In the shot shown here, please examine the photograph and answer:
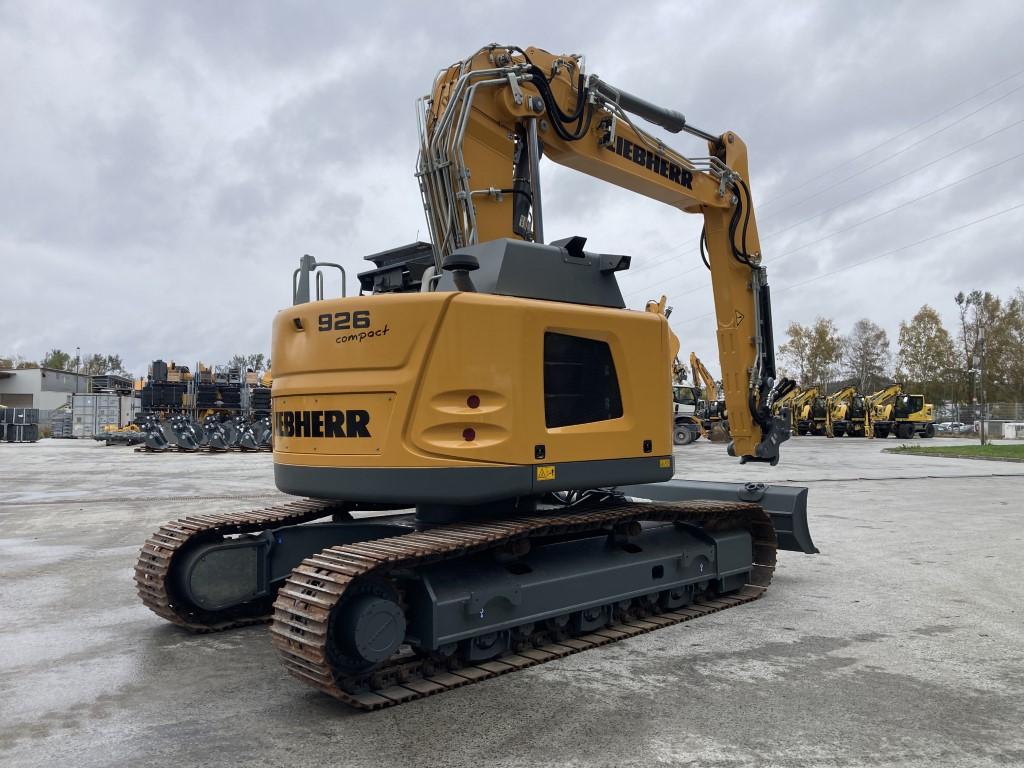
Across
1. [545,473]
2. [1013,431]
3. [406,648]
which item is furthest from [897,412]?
[406,648]

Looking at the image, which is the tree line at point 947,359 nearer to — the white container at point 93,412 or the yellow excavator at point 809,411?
the yellow excavator at point 809,411

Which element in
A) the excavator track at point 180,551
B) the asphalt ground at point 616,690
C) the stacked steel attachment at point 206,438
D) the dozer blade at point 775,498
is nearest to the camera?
the asphalt ground at point 616,690

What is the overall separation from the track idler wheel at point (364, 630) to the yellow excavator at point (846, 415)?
1761 inches

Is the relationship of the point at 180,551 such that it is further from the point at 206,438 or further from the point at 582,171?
the point at 206,438

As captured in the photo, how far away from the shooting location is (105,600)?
704cm

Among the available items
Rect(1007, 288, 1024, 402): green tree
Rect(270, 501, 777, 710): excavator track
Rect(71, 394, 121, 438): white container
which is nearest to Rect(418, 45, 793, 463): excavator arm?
Rect(270, 501, 777, 710): excavator track

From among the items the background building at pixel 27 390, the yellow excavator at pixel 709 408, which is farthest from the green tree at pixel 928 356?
the background building at pixel 27 390

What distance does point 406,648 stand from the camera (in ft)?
18.4

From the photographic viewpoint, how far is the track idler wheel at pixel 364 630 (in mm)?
4367

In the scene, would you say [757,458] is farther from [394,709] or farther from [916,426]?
[916,426]

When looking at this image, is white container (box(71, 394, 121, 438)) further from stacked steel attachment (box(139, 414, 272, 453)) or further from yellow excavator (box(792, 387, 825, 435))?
yellow excavator (box(792, 387, 825, 435))

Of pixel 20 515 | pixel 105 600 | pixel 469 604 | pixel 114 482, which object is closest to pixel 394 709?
pixel 469 604

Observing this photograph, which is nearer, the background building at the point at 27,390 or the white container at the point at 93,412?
the white container at the point at 93,412

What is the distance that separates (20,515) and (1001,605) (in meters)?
13.0
